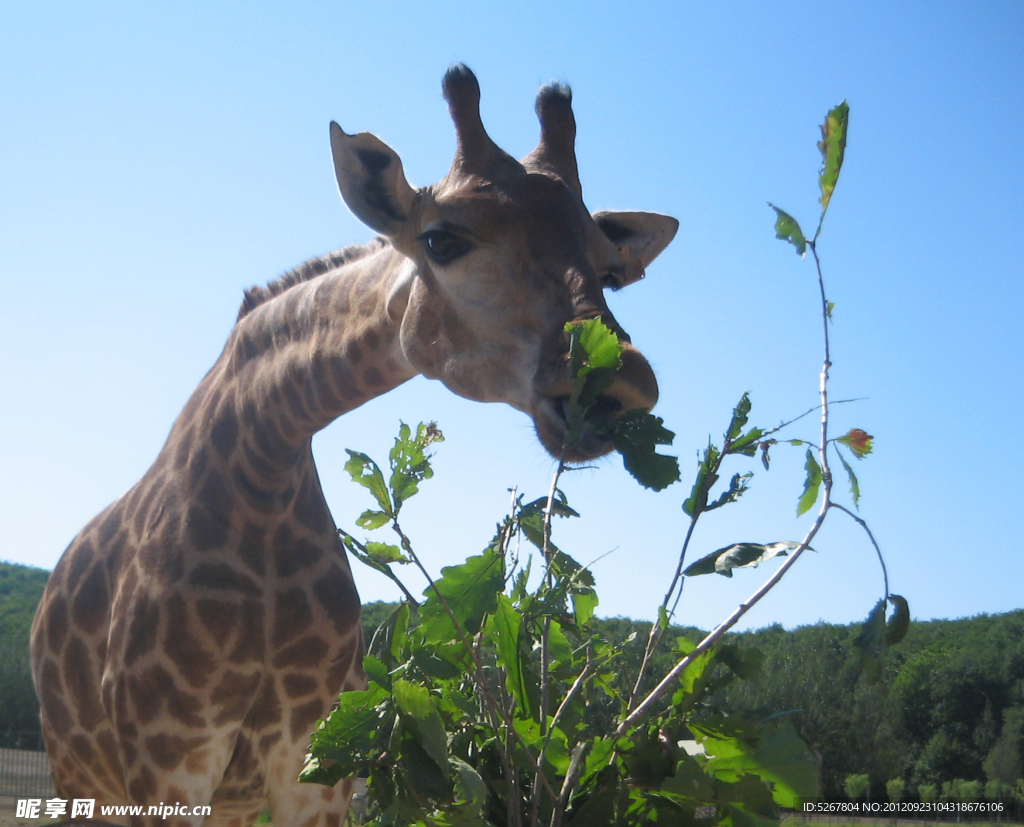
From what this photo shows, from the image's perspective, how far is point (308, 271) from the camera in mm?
3918

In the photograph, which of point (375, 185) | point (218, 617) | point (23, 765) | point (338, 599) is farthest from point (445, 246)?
point (23, 765)

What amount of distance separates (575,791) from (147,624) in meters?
2.30

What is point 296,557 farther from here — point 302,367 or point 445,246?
point 445,246

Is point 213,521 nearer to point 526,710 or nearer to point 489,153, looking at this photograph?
point 489,153

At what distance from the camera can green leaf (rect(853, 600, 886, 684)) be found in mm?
1250

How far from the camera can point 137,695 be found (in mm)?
3068

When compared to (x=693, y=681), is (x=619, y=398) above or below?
above

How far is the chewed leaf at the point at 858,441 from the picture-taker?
1.39 meters

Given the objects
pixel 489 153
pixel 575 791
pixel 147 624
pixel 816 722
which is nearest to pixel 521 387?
pixel 489 153

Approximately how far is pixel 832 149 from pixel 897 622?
0.80 meters

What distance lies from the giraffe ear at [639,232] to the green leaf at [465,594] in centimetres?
232

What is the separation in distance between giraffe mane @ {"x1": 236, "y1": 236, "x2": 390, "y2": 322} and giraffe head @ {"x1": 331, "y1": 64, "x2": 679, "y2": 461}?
56cm

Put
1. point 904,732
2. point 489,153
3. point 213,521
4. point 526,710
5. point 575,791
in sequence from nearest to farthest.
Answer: point 575,791 → point 526,710 → point 489,153 → point 213,521 → point 904,732

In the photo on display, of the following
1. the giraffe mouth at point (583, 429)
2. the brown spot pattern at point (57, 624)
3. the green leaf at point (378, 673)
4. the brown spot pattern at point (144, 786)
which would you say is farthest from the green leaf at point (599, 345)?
the brown spot pattern at point (57, 624)
